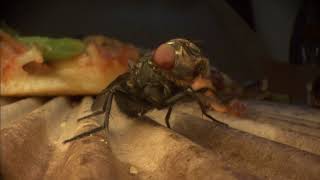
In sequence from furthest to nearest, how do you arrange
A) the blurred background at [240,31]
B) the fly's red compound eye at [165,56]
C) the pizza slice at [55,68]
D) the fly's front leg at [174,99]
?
1. the blurred background at [240,31]
2. the pizza slice at [55,68]
3. the fly's front leg at [174,99]
4. the fly's red compound eye at [165,56]

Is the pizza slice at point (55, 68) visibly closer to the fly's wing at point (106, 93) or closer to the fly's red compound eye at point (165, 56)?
the fly's wing at point (106, 93)

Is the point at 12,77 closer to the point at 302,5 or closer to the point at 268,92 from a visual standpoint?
the point at 268,92

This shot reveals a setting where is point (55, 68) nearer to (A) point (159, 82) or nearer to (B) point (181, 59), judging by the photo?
(A) point (159, 82)

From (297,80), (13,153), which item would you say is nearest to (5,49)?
(13,153)

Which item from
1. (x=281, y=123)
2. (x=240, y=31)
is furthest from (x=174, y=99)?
(x=240, y=31)

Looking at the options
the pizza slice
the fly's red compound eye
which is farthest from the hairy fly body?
the pizza slice

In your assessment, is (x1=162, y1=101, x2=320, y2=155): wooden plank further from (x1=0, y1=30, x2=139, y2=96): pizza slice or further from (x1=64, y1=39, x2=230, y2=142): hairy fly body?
(x1=0, y1=30, x2=139, y2=96): pizza slice

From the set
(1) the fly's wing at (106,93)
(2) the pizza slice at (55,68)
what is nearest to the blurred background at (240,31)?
(2) the pizza slice at (55,68)
